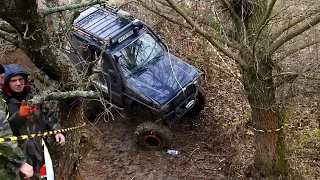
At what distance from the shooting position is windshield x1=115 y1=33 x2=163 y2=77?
7.80 m

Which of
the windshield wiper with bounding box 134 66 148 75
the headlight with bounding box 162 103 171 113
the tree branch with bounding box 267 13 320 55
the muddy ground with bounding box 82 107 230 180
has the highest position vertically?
the tree branch with bounding box 267 13 320 55

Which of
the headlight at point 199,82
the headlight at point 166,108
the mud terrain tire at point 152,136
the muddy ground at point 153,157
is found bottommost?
the muddy ground at point 153,157

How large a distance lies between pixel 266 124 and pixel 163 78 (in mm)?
1967

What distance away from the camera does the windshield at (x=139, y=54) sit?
Result: 780cm

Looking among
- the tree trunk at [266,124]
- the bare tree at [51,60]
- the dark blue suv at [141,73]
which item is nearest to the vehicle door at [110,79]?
the dark blue suv at [141,73]

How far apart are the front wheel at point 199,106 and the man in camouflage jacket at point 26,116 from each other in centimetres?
385

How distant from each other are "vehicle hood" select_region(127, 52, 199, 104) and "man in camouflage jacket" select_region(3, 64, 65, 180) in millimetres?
3023

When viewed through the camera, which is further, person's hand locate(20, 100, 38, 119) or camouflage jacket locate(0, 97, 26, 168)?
person's hand locate(20, 100, 38, 119)

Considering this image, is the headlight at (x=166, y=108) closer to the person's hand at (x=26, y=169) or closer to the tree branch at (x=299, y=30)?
the tree branch at (x=299, y=30)

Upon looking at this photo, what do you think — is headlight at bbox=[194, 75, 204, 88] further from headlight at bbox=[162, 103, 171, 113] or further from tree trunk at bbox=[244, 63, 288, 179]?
tree trunk at bbox=[244, 63, 288, 179]

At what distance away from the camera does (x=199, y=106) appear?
835 centimetres

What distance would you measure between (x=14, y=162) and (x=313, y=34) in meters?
4.97

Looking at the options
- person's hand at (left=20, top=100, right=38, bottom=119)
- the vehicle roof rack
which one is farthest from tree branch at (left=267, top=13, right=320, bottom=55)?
person's hand at (left=20, top=100, right=38, bottom=119)

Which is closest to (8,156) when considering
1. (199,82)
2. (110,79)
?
(110,79)
